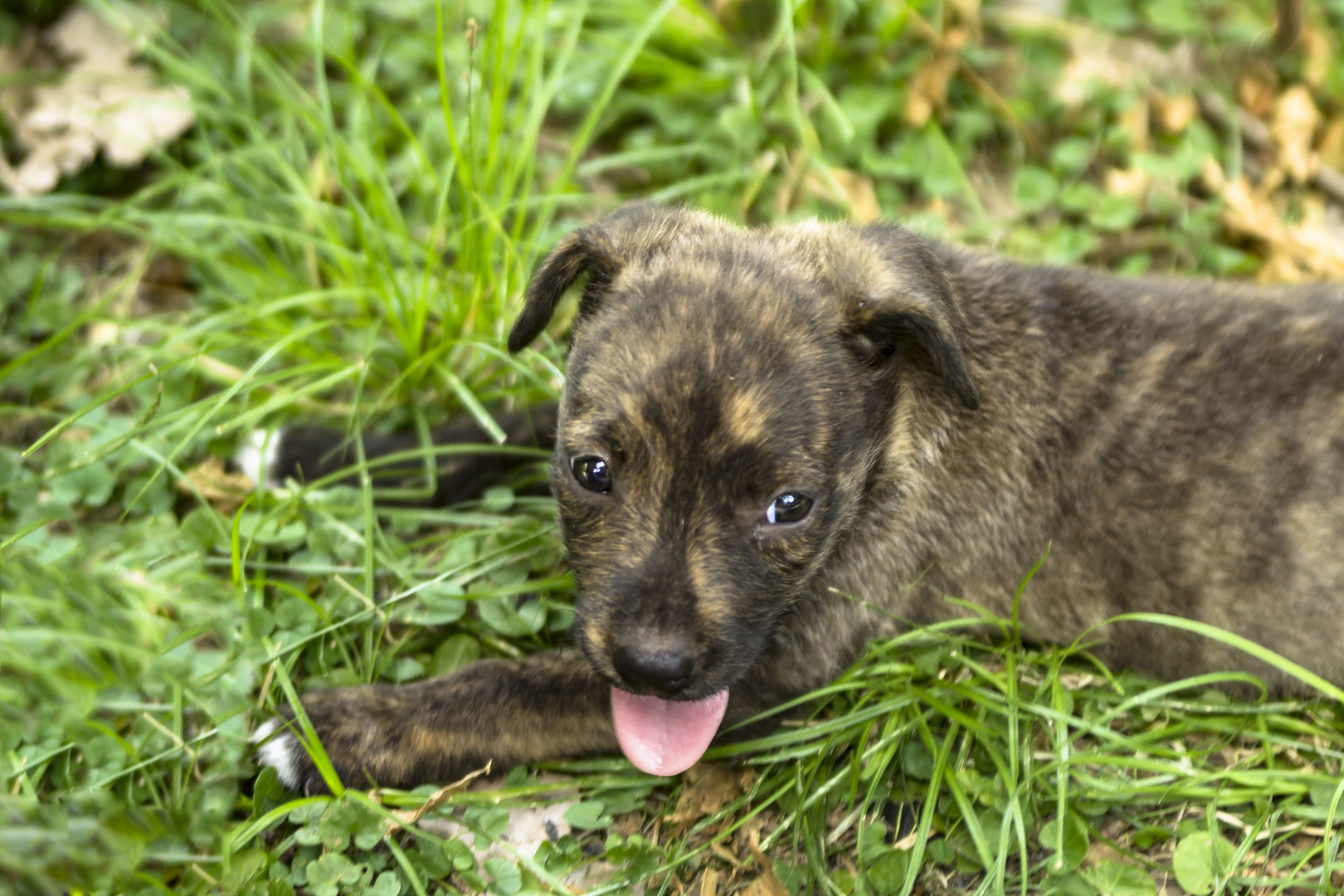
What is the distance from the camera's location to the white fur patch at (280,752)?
133 inches

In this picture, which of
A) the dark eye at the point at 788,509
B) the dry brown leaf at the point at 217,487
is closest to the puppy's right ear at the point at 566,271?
the dark eye at the point at 788,509

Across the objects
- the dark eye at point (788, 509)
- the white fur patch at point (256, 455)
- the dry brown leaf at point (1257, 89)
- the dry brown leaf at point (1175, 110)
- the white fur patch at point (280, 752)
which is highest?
the dry brown leaf at point (1257, 89)

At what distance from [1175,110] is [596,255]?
380 centimetres

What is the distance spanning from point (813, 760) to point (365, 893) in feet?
4.65

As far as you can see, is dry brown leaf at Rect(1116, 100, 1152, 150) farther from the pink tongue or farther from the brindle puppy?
the pink tongue

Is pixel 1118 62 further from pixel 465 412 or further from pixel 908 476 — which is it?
pixel 465 412

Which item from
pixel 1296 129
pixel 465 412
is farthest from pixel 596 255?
pixel 1296 129

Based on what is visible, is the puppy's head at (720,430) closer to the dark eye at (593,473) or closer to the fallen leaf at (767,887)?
the dark eye at (593,473)

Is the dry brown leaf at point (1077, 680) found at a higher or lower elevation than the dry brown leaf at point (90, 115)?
lower

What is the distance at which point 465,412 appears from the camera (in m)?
4.61

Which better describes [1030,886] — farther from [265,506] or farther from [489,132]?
[489,132]

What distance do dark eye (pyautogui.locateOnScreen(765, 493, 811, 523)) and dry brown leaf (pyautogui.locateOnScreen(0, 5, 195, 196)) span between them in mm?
3568

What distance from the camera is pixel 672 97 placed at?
5.46 metres

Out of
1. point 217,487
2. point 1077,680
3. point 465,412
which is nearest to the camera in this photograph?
point 1077,680
